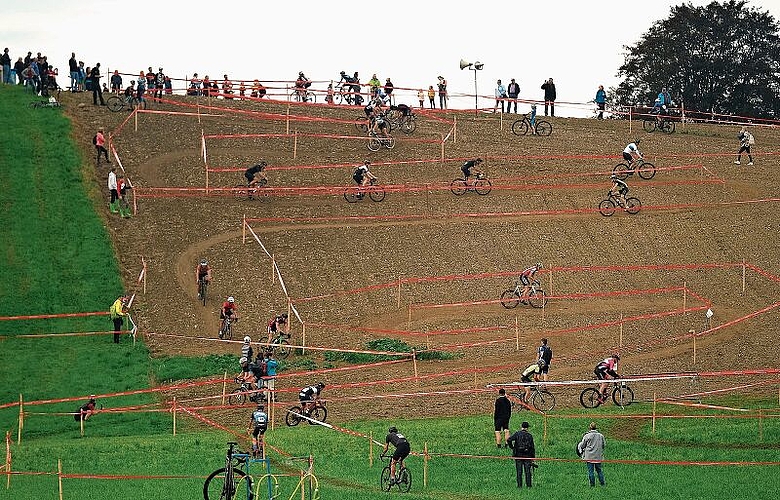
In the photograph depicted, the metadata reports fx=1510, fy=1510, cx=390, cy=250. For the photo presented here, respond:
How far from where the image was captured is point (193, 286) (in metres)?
54.4

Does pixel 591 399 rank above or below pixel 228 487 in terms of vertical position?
below

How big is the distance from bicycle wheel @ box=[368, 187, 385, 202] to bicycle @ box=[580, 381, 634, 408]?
2117 cm

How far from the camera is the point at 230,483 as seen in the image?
96.7 feet

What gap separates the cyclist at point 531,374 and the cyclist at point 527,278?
8.91m

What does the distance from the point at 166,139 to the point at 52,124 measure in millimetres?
6077

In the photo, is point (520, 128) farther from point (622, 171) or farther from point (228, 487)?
point (228, 487)

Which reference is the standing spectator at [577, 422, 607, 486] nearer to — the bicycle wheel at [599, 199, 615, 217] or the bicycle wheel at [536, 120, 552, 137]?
the bicycle wheel at [599, 199, 615, 217]

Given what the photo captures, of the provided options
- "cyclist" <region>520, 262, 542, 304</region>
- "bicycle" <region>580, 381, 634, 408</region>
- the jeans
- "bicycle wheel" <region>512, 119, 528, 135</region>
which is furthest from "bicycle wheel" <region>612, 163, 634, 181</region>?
the jeans

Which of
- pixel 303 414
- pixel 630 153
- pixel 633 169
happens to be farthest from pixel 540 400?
pixel 633 169

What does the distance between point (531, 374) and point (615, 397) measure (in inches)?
94.7

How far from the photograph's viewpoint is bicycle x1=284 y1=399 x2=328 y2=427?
40.6m

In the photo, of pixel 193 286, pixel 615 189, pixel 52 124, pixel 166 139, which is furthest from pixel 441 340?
pixel 52 124

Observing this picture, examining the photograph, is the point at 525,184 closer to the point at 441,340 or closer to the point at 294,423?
the point at 441,340

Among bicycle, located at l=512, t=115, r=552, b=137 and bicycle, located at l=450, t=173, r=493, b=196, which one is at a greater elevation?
bicycle, located at l=512, t=115, r=552, b=137
